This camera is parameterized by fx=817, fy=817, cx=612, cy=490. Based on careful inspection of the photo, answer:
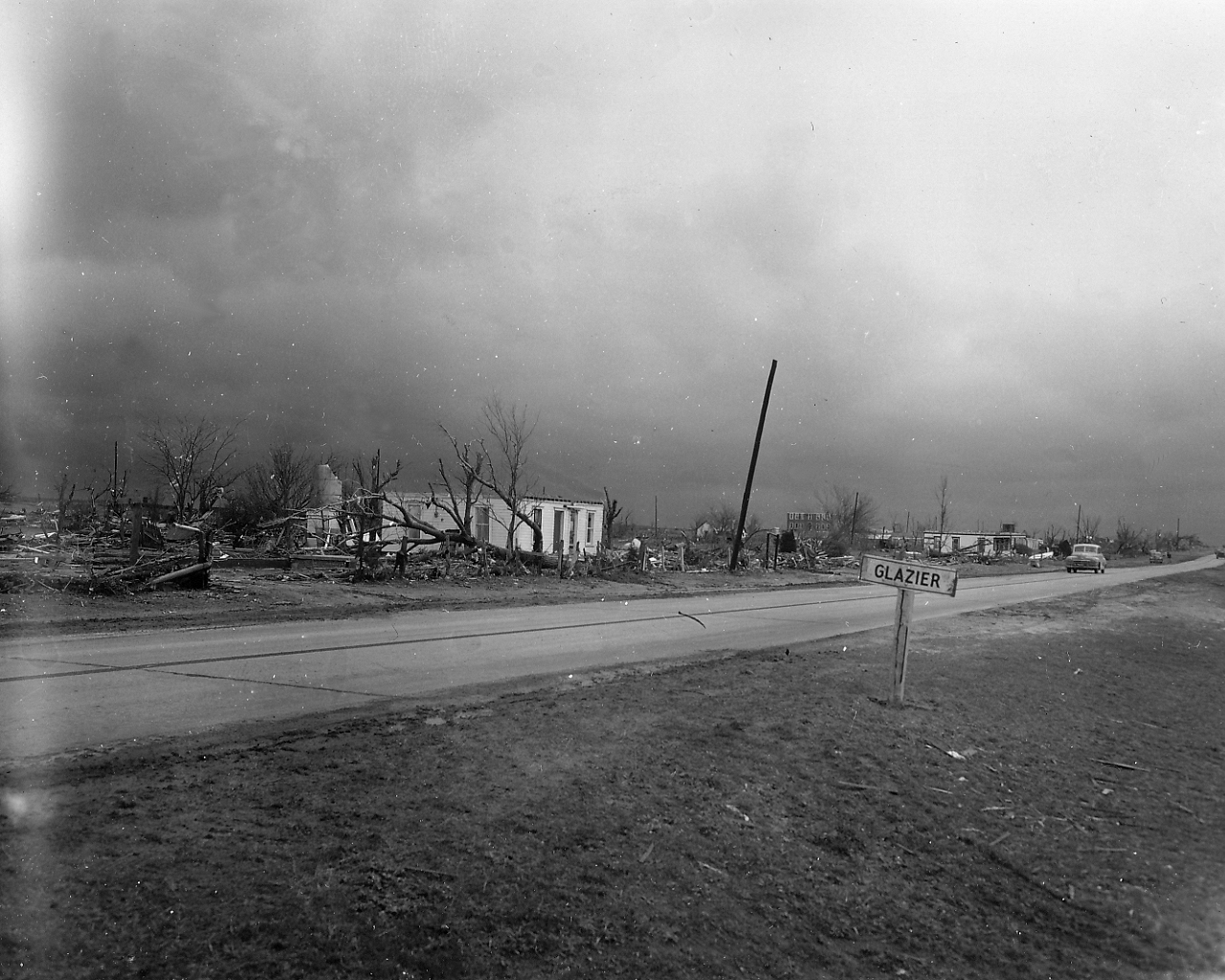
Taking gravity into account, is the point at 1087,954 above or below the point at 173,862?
below

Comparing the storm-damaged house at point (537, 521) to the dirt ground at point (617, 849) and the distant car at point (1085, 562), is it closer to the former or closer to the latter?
the distant car at point (1085, 562)

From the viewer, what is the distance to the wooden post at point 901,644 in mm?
8141

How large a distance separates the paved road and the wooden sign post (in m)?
3.85

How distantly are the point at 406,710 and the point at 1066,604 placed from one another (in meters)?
23.5

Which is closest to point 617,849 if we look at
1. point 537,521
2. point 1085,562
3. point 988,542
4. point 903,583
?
point 903,583

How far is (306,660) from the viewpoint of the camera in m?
9.83

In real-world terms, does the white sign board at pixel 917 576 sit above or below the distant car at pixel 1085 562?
above

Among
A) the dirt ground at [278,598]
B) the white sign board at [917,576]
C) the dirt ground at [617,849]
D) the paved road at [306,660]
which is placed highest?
the white sign board at [917,576]

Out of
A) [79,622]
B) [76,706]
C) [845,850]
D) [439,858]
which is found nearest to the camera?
[439,858]

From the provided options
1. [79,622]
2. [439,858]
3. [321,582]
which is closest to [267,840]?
[439,858]

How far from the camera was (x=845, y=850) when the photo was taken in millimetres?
4648

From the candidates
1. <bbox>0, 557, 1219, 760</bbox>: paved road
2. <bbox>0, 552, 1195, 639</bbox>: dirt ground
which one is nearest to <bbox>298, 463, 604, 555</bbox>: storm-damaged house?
<bbox>0, 552, 1195, 639</bbox>: dirt ground

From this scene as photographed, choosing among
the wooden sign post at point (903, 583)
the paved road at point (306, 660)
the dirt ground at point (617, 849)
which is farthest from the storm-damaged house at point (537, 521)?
the dirt ground at point (617, 849)

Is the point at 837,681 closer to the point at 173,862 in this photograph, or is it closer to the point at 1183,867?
the point at 1183,867
